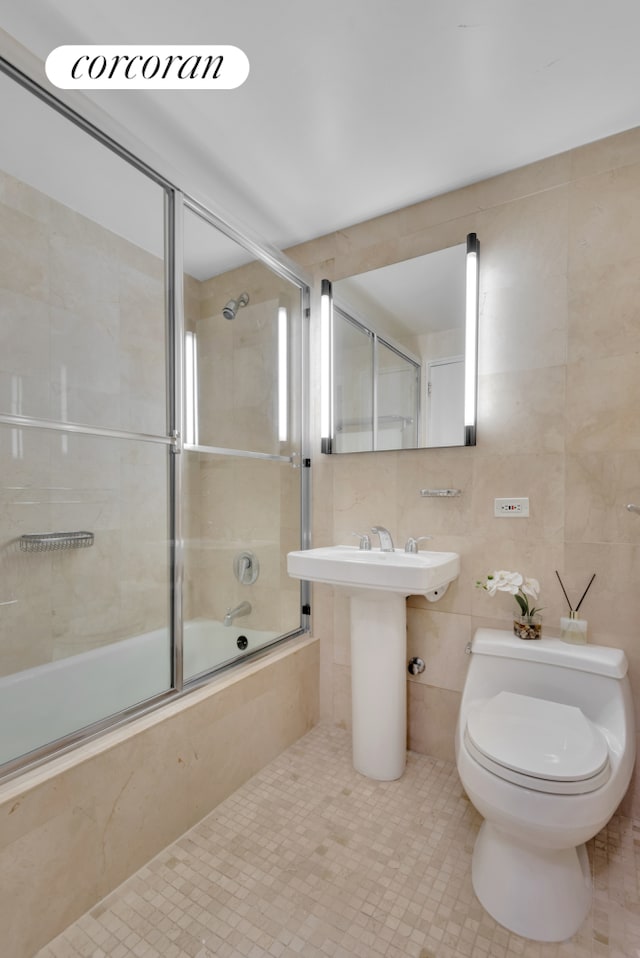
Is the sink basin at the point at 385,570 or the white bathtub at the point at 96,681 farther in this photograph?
the sink basin at the point at 385,570

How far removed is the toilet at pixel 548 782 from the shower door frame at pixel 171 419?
0.99 m

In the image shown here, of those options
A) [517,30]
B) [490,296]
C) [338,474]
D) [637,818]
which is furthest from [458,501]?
[517,30]

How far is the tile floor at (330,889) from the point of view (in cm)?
115

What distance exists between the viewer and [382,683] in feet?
5.98

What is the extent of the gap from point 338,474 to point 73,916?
1.72 m

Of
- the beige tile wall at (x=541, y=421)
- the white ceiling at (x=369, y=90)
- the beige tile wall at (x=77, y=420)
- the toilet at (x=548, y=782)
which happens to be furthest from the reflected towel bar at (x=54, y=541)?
the toilet at (x=548, y=782)

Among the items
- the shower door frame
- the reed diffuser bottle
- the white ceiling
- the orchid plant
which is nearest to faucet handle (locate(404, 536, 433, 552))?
the orchid plant

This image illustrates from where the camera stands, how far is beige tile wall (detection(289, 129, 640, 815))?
64.3 inches

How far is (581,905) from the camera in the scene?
123 cm

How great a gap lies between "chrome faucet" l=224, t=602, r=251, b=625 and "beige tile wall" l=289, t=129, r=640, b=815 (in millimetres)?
676

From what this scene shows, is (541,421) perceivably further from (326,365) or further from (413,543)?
(326,365)

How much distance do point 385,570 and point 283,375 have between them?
1161 mm

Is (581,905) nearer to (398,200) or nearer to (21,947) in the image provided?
(21,947)

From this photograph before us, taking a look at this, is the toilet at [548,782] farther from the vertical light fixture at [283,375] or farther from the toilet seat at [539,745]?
the vertical light fixture at [283,375]
